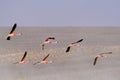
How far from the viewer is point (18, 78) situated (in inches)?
3059

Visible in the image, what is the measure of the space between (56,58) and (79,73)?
→ 7.35m

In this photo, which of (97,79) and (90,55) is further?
(90,55)

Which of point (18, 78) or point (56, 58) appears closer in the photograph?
point (18, 78)

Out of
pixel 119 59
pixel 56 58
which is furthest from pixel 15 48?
pixel 119 59

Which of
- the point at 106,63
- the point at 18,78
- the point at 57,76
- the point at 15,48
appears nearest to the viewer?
the point at 18,78

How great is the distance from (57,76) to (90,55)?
15.8m

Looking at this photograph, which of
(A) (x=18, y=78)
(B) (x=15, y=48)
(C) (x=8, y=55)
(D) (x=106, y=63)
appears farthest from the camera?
(B) (x=15, y=48)

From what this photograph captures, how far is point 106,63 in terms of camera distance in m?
95.1

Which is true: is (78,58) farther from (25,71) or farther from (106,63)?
(25,71)

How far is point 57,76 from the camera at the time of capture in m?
82.9

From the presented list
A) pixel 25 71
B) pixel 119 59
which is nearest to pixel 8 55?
pixel 25 71

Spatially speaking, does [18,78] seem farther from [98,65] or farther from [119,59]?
[119,59]

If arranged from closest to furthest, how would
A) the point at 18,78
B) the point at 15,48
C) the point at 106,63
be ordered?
the point at 18,78
the point at 106,63
the point at 15,48

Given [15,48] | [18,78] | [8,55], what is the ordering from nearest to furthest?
1. [18,78]
2. [8,55]
3. [15,48]
